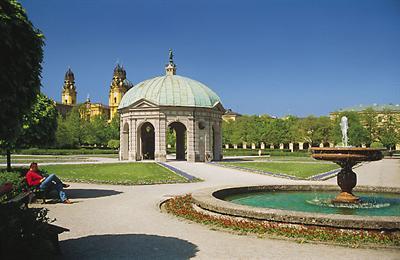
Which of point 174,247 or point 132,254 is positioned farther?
point 174,247

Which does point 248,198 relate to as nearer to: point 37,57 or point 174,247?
point 174,247

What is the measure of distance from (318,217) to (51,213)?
27.7ft

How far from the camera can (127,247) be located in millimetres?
8367

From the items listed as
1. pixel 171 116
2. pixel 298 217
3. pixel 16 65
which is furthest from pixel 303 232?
pixel 171 116

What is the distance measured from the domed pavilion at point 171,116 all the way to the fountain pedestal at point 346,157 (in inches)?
1367

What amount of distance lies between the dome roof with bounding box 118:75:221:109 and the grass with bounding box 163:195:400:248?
1498 inches

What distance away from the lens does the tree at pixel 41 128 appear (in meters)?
21.5

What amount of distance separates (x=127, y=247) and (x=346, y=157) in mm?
7999

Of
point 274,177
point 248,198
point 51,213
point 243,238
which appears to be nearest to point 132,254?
point 243,238

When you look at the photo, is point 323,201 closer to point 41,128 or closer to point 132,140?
point 41,128

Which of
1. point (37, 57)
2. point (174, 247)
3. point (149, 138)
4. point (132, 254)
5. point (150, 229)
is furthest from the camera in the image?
point (149, 138)

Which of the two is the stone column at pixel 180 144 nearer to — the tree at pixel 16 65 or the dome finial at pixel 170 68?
the dome finial at pixel 170 68

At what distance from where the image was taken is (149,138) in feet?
181

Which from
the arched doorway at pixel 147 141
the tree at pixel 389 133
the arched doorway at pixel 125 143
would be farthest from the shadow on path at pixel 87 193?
the tree at pixel 389 133
